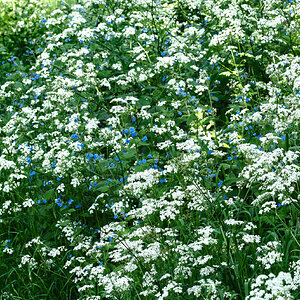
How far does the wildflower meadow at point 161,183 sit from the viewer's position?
3008mm

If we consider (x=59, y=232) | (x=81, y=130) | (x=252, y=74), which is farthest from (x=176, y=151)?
(x=252, y=74)

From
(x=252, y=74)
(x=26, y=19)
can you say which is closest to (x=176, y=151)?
(x=252, y=74)

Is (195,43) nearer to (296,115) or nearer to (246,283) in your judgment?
(296,115)

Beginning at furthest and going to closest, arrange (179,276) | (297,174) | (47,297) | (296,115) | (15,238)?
(15,238) → (47,297) → (296,115) → (179,276) → (297,174)

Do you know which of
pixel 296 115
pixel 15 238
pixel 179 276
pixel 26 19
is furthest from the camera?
pixel 26 19

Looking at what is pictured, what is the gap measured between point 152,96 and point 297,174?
3.14m

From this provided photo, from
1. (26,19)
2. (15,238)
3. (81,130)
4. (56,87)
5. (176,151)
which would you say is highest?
(26,19)

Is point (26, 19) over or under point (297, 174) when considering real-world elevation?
over

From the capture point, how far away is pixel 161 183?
14.7 ft

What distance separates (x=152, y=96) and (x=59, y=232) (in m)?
2.08

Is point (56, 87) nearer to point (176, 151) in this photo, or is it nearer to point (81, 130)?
point (81, 130)

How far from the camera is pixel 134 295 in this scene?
138 inches

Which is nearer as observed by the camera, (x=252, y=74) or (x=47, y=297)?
(x=47, y=297)

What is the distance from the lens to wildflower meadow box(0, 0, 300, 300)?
301 cm
